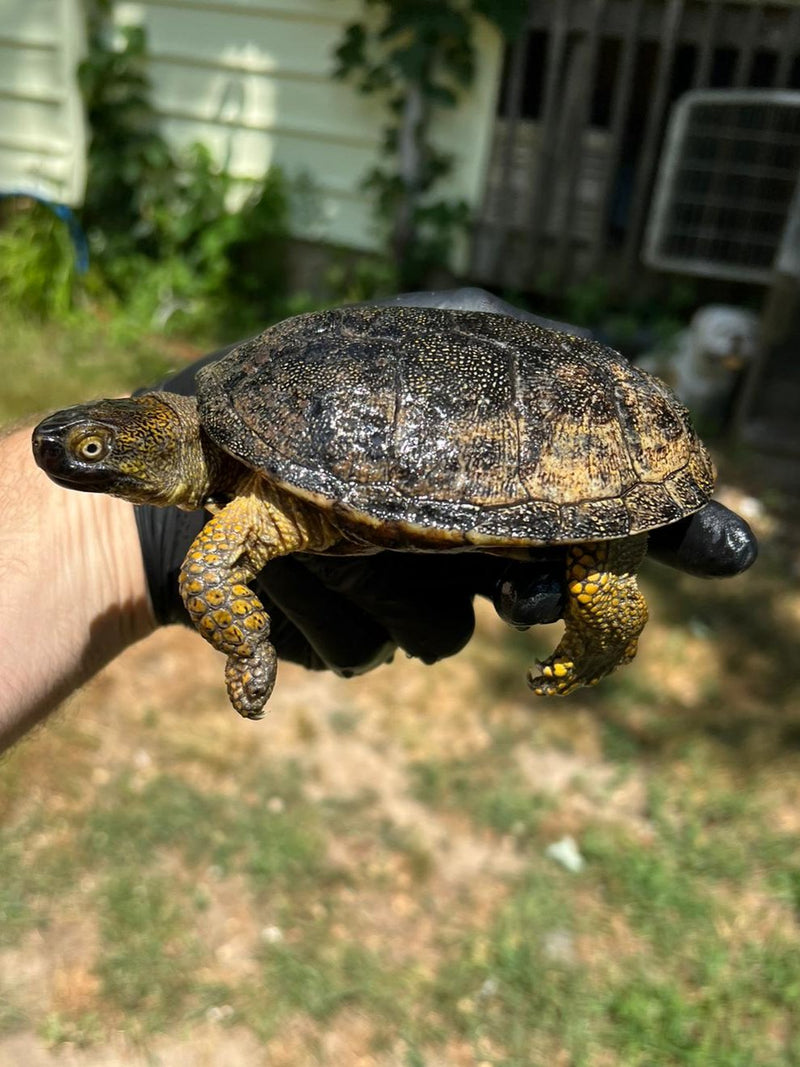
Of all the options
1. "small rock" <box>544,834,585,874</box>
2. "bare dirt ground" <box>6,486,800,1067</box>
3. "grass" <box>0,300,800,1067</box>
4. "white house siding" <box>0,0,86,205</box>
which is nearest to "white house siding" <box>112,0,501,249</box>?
"white house siding" <box>0,0,86,205</box>

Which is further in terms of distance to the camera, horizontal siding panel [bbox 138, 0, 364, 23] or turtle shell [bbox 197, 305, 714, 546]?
horizontal siding panel [bbox 138, 0, 364, 23]

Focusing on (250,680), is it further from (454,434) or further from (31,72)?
(31,72)

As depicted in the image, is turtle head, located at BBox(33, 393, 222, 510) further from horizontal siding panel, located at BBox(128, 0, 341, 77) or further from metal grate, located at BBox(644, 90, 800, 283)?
horizontal siding panel, located at BBox(128, 0, 341, 77)

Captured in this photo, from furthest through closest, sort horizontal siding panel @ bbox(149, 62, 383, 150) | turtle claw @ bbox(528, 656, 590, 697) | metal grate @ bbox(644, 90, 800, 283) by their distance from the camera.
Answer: horizontal siding panel @ bbox(149, 62, 383, 150) < metal grate @ bbox(644, 90, 800, 283) < turtle claw @ bbox(528, 656, 590, 697)

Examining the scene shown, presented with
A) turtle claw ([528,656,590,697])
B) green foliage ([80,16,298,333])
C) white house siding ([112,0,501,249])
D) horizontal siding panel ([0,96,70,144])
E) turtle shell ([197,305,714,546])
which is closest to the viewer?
turtle shell ([197,305,714,546])

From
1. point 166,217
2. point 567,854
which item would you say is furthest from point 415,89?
point 567,854

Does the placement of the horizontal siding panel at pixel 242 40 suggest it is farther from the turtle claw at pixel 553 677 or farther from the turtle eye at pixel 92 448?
the turtle claw at pixel 553 677
